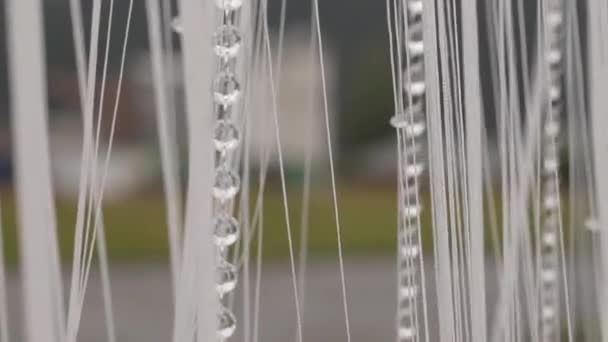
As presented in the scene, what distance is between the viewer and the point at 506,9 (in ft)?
0.74

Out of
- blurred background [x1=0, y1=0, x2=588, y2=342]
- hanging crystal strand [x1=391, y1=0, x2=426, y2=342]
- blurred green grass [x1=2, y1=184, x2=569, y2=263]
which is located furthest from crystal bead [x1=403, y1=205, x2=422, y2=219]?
blurred green grass [x1=2, y1=184, x2=569, y2=263]

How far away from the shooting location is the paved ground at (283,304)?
784 millimetres

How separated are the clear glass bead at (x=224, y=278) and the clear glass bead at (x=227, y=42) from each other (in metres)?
0.05

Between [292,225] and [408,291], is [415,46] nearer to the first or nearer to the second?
[408,291]

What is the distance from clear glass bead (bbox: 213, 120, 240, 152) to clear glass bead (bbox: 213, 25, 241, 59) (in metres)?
0.02

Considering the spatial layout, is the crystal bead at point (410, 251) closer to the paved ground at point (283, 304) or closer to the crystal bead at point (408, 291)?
the crystal bead at point (408, 291)

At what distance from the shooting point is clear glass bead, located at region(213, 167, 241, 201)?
0.63ft

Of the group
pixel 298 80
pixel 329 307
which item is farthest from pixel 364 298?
pixel 298 80

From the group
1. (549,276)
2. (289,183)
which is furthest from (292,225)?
(549,276)

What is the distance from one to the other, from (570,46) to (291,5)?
701 millimetres

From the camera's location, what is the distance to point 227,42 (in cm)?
19

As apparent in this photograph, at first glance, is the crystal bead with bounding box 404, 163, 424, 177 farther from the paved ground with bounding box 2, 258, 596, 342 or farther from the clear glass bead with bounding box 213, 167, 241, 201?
the paved ground with bounding box 2, 258, 596, 342

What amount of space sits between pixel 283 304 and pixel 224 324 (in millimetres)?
637

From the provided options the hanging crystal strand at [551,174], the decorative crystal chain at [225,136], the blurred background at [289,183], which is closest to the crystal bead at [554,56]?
the hanging crystal strand at [551,174]
